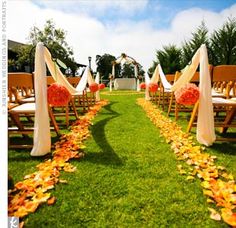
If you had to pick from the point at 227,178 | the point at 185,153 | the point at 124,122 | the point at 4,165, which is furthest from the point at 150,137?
the point at 4,165

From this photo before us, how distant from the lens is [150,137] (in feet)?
12.4

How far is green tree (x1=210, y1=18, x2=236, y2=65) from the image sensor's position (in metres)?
9.23

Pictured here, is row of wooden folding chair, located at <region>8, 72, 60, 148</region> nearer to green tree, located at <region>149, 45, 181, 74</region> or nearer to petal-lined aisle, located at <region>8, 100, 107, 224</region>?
petal-lined aisle, located at <region>8, 100, 107, 224</region>

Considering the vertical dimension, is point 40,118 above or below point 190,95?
below

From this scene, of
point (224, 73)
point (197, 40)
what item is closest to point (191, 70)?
point (224, 73)

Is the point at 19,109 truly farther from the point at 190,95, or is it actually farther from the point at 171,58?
the point at 171,58

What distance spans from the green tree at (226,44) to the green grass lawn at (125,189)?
675cm

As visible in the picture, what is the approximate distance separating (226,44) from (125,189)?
8.83m

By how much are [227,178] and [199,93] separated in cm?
142

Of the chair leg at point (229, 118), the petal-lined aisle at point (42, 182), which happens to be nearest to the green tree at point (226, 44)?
the chair leg at point (229, 118)

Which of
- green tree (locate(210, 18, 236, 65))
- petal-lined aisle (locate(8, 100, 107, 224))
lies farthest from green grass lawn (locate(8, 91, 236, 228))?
green tree (locate(210, 18, 236, 65))

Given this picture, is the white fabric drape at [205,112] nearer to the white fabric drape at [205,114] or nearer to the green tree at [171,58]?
the white fabric drape at [205,114]

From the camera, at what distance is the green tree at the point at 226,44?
923 centimetres

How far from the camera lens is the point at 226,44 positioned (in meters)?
9.40
